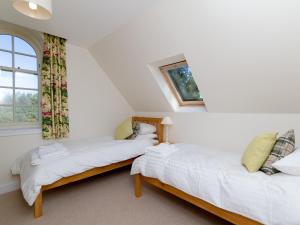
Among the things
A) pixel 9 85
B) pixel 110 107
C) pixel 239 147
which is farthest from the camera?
pixel 110 107

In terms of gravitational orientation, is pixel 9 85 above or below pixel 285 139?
above

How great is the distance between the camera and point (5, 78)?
2775 millimetres

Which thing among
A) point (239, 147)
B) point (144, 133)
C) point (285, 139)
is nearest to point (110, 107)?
point (144, 133)

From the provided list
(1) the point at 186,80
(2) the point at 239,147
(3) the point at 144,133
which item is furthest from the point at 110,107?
(2) the point at 239,147

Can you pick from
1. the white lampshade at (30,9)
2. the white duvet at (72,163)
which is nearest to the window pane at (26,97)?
the white duvet at (72,163)

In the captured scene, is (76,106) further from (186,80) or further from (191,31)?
(191,31)

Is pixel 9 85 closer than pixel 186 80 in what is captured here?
Yes

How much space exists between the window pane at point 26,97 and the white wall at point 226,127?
2381 millimetres

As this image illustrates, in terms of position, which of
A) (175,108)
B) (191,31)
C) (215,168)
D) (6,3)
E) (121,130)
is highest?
(6,3)

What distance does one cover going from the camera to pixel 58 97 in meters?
2.99

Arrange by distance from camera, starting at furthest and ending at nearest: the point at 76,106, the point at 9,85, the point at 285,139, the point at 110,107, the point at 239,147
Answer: the point at 110,107 → the point at 76,106 → the point at 9,85 → the point at 239,147 → the point at 285,139

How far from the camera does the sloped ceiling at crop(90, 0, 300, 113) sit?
1644 mm

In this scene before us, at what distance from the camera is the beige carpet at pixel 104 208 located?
193cm

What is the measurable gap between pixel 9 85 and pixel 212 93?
306 centimetres
